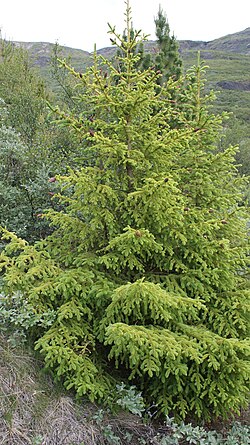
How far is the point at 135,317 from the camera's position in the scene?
10.1 feet

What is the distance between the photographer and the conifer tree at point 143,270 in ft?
9.34

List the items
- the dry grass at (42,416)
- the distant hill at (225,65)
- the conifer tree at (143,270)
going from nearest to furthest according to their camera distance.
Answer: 1. the dry grass at (42,416)
2. the conifer tree at (143,270)
3. the distant hill at (225,65)

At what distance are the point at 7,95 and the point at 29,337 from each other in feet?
21.3

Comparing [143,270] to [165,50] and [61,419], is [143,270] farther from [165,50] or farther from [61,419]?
[165,50]

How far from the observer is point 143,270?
320cm

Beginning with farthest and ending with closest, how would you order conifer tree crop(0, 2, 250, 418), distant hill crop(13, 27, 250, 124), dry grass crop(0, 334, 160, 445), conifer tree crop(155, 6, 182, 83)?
distant hill crop(13, 27, 250, 124)
conifer tree crop(155, 6, 182, 83)
conifer tree crop(0, 2, 250, 418)
dry grass crop(0, 334, 160, 445)

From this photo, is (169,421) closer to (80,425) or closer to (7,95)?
(80,425)

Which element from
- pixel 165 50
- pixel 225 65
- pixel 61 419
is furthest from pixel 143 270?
pixel 225 65

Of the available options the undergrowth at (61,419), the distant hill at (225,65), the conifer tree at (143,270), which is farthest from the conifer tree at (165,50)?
the undergrowth at (61,419)

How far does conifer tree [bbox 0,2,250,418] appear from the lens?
9.34 feet

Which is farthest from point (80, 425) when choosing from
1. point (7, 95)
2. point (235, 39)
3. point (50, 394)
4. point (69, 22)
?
point (235, 39)

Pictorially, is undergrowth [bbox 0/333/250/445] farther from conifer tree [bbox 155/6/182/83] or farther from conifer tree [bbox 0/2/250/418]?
conifer tree [bbox 155/6/182/83]

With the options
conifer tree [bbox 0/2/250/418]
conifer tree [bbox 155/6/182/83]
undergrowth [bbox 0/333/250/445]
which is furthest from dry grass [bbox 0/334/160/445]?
conifer tree [bbox 155/6/182/83]

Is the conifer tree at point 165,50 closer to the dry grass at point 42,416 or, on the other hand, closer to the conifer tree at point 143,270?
the conifer tree at point 143,270
